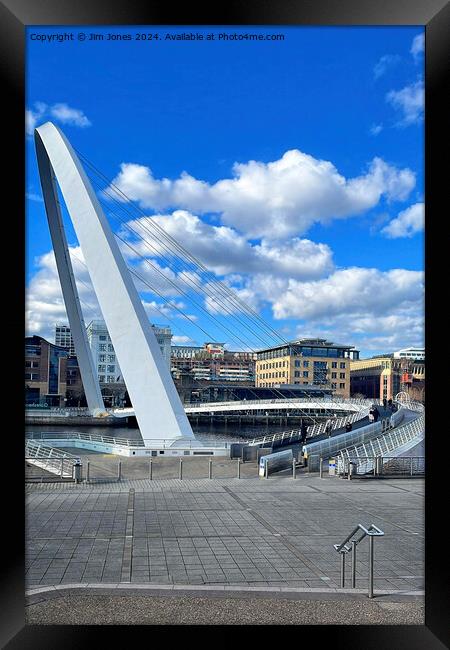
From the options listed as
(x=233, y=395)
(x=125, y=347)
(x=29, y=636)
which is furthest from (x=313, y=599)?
(x=233, y=395)

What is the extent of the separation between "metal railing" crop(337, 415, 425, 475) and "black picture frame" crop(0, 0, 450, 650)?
23.8 feet

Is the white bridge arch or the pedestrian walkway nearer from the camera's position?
the pedestrian walkway

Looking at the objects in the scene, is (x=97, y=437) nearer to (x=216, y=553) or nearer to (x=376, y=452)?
(x=376, y=452)

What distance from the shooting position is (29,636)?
10.5 ft

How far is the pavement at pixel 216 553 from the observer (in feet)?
12.1

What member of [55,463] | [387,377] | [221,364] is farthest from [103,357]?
[55,463]

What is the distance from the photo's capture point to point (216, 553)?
5.53 metres

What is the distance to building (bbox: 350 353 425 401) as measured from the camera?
6531 cm

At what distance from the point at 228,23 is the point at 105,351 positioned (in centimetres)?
6920

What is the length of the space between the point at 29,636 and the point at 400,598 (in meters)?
2.70

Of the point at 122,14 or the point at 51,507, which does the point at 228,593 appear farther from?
the point at 51,507

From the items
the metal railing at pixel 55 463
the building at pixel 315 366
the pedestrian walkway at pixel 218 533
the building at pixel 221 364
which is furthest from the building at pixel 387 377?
the pedestrian walkway at pixel 218 533

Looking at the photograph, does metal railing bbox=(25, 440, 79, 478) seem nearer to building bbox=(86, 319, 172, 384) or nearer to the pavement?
the pavement

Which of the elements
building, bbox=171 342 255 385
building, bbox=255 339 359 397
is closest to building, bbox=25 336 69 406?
building, bbox=255 339 359 397
